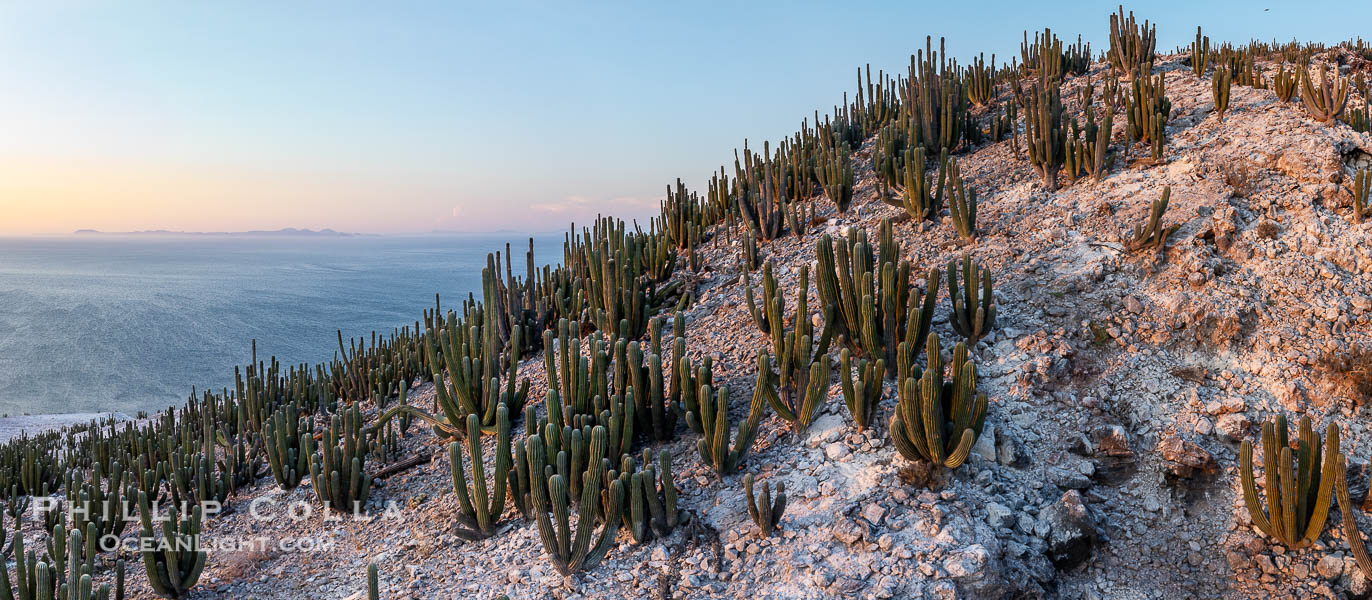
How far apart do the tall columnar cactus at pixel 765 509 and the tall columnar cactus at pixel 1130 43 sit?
9070 mm

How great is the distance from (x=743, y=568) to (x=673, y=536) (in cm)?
47

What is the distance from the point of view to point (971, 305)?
16.7 ft

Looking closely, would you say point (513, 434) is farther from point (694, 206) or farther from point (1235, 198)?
point (1235, 198)

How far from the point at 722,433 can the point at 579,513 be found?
3.26ft

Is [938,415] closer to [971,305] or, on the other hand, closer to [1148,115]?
[971,305]

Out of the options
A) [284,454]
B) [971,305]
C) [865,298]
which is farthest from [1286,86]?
[284,454]

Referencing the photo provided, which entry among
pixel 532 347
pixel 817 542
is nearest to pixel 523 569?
pixel 817 542

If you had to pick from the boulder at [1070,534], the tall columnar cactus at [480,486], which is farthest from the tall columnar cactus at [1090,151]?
the tall columnar cactus at [480,486]

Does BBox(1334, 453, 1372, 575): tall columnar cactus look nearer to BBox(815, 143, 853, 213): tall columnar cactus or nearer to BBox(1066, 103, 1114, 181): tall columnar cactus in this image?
BBox(1066, 103, 1114, 181): tall columnar cactus

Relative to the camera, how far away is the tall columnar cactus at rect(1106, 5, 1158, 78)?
992cm

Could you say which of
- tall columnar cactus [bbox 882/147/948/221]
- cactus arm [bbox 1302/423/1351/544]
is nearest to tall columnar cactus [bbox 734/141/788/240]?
tall columnar cactus [bbox 882/147/948/221]

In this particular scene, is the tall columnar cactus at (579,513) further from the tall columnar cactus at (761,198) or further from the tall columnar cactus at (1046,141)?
the tall columnar cactus at (1046,141)

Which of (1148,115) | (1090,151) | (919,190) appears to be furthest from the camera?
(1148,115)

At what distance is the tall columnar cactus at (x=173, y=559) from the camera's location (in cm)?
445
